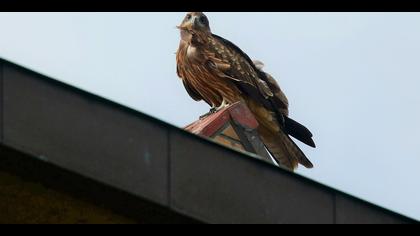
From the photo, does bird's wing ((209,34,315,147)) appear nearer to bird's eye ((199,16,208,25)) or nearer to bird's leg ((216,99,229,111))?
bird's eye ((199,16,208,25))

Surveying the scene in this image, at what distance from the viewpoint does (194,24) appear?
1870cm

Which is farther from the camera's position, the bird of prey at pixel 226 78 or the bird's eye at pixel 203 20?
the bird's eye at pixel 203 20

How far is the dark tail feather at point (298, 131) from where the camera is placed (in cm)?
1816

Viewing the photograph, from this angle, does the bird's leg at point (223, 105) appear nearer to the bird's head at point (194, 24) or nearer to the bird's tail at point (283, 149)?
the bird's tail at point (283, 149)

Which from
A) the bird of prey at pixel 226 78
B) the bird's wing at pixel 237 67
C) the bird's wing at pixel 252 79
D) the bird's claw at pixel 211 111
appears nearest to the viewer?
the bird's claw at pixel 211 111

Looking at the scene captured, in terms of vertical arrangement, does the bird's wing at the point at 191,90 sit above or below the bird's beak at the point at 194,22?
below

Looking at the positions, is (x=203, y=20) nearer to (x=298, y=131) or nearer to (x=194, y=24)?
(x=194, y=24)

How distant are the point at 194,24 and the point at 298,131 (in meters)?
1.71

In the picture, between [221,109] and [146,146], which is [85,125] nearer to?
[146,146]

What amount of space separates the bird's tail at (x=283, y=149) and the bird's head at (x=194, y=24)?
143cm

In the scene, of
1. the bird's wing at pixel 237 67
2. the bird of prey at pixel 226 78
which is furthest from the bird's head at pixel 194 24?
the bird's wing at pixel 237 67

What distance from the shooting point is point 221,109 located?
17078 mm

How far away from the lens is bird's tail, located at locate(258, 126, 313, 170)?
59.1ft
